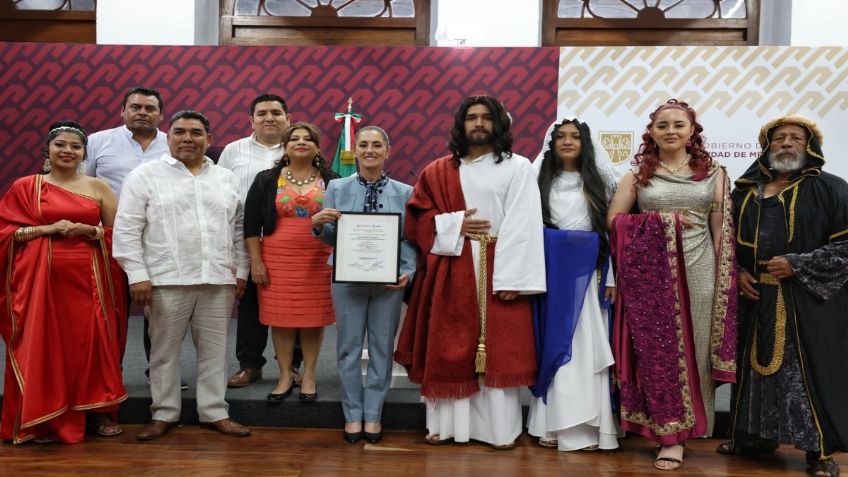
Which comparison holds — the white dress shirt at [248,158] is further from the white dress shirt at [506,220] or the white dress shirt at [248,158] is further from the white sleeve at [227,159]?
the white dress shirt at [506,220]

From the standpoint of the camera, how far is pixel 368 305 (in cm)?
336

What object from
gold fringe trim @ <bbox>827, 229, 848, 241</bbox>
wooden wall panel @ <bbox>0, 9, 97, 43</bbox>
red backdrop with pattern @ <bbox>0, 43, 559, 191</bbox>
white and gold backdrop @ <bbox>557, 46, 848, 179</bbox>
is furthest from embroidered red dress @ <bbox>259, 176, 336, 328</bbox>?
wooden wall panel @ <bbox>0, 9, 97, 43</bbox>

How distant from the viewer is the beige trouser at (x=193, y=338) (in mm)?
3309

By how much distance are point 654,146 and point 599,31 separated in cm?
398

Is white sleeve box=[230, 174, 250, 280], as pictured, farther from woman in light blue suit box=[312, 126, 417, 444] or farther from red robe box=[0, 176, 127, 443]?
red robe box=[0, 176, 127, 443]

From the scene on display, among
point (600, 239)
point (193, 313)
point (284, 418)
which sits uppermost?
point (600, 239)

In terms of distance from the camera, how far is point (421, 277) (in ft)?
11.1

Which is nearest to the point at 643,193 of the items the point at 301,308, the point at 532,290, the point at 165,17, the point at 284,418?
the point at 532,290

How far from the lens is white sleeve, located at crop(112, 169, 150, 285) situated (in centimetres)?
321

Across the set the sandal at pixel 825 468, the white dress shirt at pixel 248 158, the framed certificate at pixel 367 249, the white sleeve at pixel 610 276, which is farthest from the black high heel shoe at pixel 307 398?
the sandal at pixel 825 468

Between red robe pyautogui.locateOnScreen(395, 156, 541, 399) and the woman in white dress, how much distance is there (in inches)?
4.6

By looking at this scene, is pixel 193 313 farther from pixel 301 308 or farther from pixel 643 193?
pixel 643 193

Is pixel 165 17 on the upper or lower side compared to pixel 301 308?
upper

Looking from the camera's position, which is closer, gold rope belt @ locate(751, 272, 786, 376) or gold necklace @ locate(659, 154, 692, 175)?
gold rope belt @ locate(751, 272, 786, 376)
